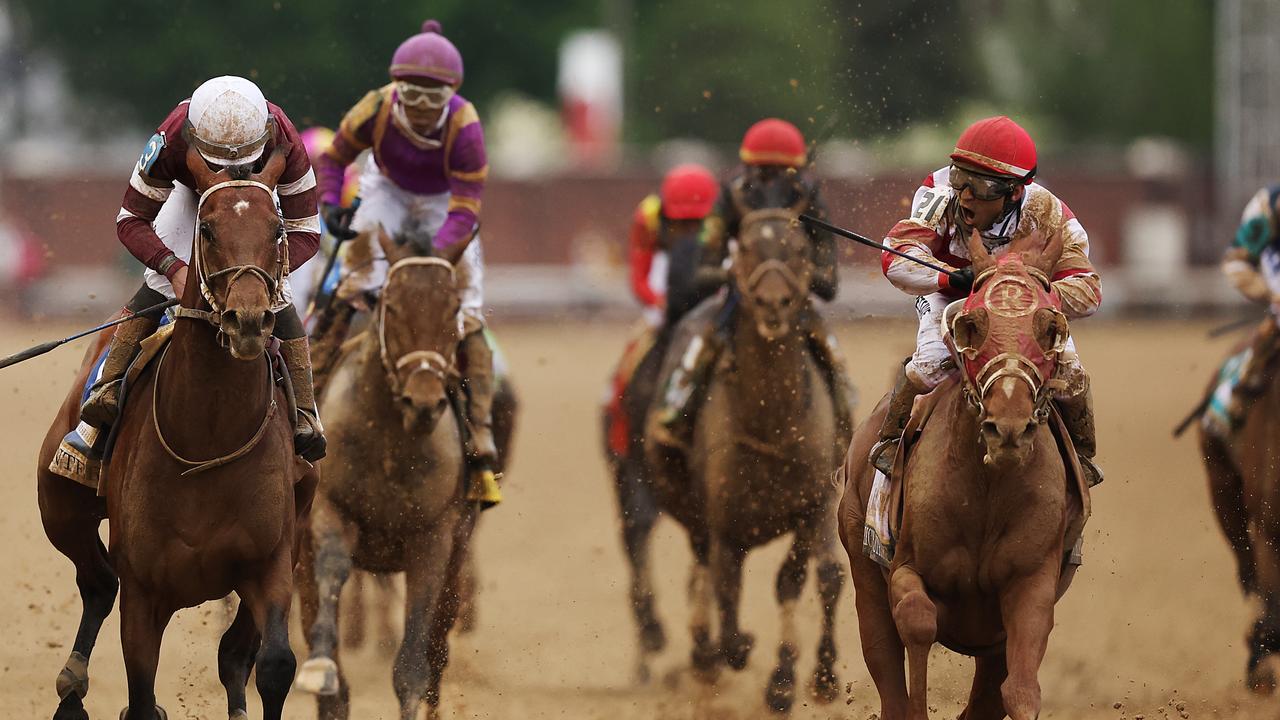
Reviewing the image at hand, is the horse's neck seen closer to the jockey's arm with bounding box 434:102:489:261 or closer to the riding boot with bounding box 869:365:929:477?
the jockey's arm with bounding box 434:102:489:261

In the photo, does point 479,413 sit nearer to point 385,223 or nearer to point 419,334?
point 419,334

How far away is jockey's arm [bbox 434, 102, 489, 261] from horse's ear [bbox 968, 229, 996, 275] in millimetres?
3309

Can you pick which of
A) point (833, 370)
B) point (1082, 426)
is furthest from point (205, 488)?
point (833, 370)

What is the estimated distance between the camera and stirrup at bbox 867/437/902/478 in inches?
294

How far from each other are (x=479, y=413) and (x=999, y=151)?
346cm

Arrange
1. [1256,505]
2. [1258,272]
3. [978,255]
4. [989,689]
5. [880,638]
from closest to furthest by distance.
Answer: [978,255] < [880,638] < [989,689] < [1256,505] < [1258,272]

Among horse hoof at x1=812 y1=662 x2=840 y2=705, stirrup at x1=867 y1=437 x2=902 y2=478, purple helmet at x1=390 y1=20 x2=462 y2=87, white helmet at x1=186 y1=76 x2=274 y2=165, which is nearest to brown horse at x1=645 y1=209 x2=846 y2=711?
horse hoof at x1=812 y1=662 x2=840 y2=705

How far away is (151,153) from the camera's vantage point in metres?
7.54

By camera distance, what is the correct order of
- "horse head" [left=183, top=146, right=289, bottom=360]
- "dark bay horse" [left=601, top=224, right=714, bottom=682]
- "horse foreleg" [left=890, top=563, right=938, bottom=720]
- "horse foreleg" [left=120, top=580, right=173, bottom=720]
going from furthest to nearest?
"dark bay horse" [left=601, top=224, right=714, bottom=682]
"horse foreleg" [left=120, top=580, right=173, bottom=720]
"horse foreleg" [left=890, top=563, right=938, bottom=720]
"horse head" [left=183, top=146, right=289, bottom=360]

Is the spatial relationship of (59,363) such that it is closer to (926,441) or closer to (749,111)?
(926,441)

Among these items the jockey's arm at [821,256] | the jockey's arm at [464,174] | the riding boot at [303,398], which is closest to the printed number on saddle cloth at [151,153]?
the riding boot at [303,398]

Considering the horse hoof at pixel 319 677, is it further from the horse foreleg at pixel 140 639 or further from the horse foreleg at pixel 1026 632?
the horse foreleg at pixel 1026 632

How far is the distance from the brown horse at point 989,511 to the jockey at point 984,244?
0.55 ft

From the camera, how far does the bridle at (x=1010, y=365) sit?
6.57 metres
